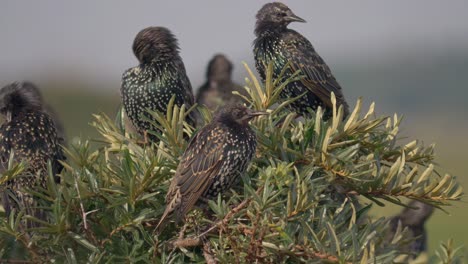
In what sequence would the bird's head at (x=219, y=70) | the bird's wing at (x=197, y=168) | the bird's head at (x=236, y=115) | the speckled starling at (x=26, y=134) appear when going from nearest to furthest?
the bird's wing at (x=197, y=168), the bird's head at (x=236, y=115), the speckled starling at (x=26, y=134), the bird's head at (x=219, y=70)

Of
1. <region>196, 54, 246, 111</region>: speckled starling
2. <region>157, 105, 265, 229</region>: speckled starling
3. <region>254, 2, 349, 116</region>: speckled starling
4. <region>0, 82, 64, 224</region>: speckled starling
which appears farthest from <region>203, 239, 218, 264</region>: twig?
<region>196, 54, 246, 111</region>: speckled starling

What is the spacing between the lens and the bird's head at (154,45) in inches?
320

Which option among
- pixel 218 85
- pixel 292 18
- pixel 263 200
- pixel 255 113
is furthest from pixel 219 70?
pixel 263 200

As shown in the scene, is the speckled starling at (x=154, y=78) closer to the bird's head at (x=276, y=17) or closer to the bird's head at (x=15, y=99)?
the bird's head at (x=276, y=17)

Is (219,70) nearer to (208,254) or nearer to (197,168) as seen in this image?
(197,168)

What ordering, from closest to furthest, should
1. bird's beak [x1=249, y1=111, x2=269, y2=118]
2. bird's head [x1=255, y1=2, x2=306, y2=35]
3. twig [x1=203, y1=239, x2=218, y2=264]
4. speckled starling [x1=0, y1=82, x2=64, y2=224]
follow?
1. twig [x1=203, y1=239, x2=218, y2=264]
2. bird's beak [x1=249, y1=111, x2=269, y2=118]
3. speckled starling [x1=0, y1=82, x2=64, y2=224]
4. bird's head [x1=255, y1=2, x2=306, y2=35]

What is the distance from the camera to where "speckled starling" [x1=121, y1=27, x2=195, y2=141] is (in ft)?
26.6

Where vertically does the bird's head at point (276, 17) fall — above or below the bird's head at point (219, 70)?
above

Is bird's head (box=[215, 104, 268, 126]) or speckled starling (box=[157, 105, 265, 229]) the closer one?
speckled starling (box=[157, 105, 265, 229])

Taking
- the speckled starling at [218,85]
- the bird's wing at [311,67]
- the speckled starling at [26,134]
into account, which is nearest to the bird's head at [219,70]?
the speckled starling at [218,85]

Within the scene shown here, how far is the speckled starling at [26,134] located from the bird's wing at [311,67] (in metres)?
1.95

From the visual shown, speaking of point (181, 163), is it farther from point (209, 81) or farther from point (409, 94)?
point (409, 94)

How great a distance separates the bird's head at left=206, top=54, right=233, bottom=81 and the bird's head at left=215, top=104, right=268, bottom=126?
20.1 feet

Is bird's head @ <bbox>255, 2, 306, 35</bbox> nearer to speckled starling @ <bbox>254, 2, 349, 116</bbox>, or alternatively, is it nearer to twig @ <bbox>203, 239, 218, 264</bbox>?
speckled starling @ <bbox>254, 2, 349, 116</bbox>
